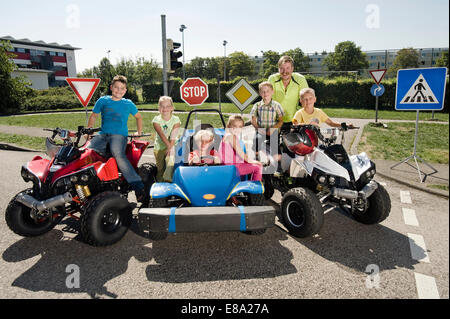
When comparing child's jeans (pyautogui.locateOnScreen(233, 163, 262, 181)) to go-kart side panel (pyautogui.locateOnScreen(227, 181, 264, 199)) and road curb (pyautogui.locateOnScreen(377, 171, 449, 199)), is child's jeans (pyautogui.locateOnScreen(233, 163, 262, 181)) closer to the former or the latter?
go-kart side panel (pyautogui.locateOnScreen(227, 181, 264, 199))

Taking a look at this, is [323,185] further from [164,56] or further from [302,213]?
[164,56]

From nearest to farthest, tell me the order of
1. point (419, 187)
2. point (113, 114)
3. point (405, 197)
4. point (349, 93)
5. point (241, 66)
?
point (113, 114) < point (405, 197) < point (419, 187) < point (349, 93) < point (241, 66)

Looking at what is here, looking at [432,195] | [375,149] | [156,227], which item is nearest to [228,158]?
[156,227]

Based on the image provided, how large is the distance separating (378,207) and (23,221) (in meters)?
4.14

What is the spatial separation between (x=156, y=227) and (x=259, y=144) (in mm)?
2231

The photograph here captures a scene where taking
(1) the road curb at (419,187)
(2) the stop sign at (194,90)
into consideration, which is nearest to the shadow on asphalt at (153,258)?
(1) the road curb at (419,187)

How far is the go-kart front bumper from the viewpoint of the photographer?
300 centimetres

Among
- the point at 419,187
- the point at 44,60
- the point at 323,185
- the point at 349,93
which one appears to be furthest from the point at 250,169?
the point at 44,60

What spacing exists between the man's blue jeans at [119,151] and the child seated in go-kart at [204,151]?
2.77 feet

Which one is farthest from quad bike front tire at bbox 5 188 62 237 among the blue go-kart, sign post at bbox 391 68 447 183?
sign post at bbox 391 68 447 183

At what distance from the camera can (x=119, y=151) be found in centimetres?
415

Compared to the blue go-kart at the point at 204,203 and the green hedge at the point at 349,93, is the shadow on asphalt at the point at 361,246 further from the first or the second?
the green hedge at the point at 349,93

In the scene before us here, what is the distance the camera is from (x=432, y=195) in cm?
504
